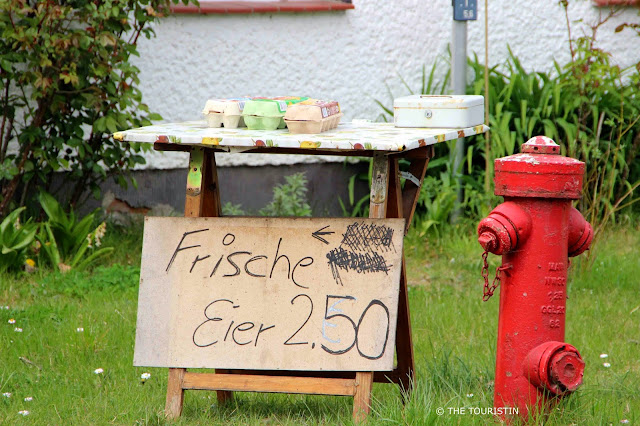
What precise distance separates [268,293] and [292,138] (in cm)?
58

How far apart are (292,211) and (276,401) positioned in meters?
2.74

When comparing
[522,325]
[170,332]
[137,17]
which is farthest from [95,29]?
[522,325]

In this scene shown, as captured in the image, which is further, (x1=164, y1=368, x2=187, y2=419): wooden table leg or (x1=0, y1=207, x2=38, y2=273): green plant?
(x1=0, y1=207, x2=38, y2=273): green plant

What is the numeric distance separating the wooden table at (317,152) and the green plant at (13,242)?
2.14m

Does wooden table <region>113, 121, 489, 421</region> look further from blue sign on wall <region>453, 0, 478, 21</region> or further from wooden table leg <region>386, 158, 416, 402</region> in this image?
blue sign on wall <region>453, 0, 478, 21</region>

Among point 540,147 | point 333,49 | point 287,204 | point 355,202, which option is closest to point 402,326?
point 540,147

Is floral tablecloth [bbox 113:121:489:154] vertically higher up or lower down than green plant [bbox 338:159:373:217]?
higher up

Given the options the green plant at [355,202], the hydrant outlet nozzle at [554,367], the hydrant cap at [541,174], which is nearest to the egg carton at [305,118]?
the hydrant cap at [541,174]

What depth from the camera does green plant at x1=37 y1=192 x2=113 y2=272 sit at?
491cm

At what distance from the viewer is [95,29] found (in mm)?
4812

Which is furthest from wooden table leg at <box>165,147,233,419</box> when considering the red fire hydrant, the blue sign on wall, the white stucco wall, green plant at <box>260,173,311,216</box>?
the blue sign on wall

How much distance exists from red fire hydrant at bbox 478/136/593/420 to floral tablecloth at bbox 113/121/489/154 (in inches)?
12.1

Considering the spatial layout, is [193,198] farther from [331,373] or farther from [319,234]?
[331,373]

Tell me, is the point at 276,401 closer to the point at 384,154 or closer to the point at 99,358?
the point at 99,358
